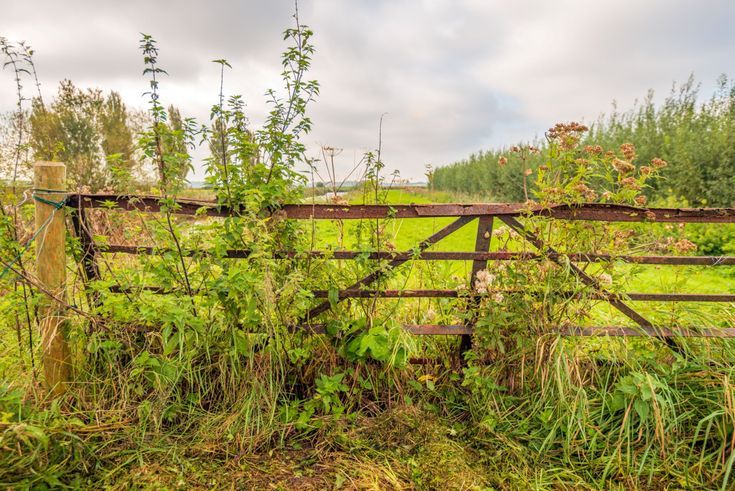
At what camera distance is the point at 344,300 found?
296 centimetres

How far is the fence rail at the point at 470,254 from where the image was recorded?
2.70m

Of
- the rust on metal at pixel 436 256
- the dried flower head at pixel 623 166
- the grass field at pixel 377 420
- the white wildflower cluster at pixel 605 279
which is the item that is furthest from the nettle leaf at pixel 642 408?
the dried flower head at pixel 623 166

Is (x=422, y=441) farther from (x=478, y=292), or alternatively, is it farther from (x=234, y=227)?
(x=234, y=227)

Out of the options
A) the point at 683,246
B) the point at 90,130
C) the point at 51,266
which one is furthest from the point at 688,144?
the point at 90,130

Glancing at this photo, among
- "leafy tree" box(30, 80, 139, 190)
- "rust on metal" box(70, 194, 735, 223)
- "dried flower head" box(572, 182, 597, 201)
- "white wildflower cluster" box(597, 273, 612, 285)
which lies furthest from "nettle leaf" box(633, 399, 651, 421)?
"leafy tree" box(30, 80, 139, 190)

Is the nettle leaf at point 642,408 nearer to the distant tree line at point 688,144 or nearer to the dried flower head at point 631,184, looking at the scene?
the dried flower head at point 631,184

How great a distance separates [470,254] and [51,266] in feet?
9.79

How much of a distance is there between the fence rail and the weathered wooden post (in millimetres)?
141

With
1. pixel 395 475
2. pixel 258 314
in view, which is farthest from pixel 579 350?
pixel 258 314

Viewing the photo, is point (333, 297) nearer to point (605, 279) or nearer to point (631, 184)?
point (605, 279)

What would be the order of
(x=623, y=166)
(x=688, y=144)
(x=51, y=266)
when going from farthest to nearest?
(x=688, y=144) → (x=51, y=266) → (x=623, y=166)

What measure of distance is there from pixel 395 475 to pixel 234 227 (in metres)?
1.86

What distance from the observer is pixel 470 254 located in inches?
113

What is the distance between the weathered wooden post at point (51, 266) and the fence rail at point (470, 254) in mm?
141
